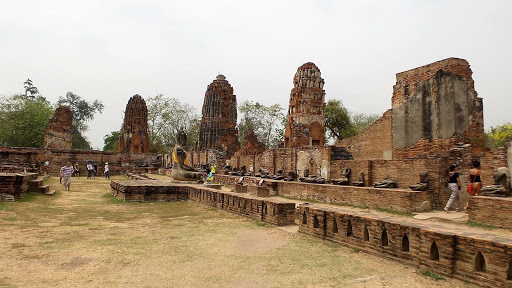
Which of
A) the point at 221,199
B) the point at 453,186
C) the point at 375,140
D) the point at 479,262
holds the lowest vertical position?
the point at 479,262

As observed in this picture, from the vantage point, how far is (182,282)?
3.56m

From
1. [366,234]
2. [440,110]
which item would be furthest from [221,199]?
[440,110]

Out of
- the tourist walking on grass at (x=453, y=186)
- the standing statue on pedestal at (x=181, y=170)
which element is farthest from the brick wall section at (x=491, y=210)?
the standing statue on pedestal at (x=181, y=170)

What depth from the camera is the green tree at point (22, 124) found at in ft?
117

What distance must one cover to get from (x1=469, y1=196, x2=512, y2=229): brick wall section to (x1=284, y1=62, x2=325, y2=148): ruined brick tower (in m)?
15.2

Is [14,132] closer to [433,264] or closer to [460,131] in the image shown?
[460,131]

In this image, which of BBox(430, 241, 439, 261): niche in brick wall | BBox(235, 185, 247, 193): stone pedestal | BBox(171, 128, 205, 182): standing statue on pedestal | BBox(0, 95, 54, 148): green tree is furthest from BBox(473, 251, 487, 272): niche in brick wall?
BBox(0, 95, 54, 148): green tree

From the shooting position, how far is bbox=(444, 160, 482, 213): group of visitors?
7611 millimetres

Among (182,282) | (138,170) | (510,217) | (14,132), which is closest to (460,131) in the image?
(510,217)

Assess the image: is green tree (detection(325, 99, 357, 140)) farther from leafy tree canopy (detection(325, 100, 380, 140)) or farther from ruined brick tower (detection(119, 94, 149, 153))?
ruined brick tower (detection(119, 94, 149, 153))

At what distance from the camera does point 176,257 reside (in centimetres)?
444

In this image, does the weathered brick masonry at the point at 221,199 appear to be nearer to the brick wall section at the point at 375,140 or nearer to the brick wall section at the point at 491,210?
the brick wall section at the point at 491,210

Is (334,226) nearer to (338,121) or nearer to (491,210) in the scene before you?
(491,210)

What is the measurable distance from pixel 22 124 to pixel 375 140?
32989 millimetres
